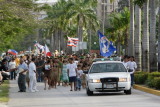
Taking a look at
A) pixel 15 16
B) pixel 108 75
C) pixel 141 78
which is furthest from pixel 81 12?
pixel 108 75

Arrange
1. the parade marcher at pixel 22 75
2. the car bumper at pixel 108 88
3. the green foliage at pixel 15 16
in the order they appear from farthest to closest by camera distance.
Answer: the green foliage at pixel 15 16
the parade marcher at pixel 22 75
the car bumper at pixel 108 88

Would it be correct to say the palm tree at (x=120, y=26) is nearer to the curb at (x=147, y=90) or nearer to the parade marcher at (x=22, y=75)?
the curb at (x=147, y=90)

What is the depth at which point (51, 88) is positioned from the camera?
31125 millimetres

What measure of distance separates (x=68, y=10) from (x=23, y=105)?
170ft

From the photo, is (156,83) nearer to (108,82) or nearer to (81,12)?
(108,82)

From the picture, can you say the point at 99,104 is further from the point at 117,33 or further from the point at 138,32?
the point at 117,33

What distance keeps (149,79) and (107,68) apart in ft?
11.1

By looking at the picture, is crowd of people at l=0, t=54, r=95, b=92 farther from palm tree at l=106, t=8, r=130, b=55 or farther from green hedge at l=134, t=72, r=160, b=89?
palm tree at l=106, t=8, r=130, b=55

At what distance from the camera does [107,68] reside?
988 inches

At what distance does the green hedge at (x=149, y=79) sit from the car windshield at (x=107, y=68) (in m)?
1.58

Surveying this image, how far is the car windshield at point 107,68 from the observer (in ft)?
82.0

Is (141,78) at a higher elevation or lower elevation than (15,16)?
lower

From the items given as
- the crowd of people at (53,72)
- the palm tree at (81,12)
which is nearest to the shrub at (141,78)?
the crowd of people at (53,72)

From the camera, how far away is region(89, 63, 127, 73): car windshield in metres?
25.0
